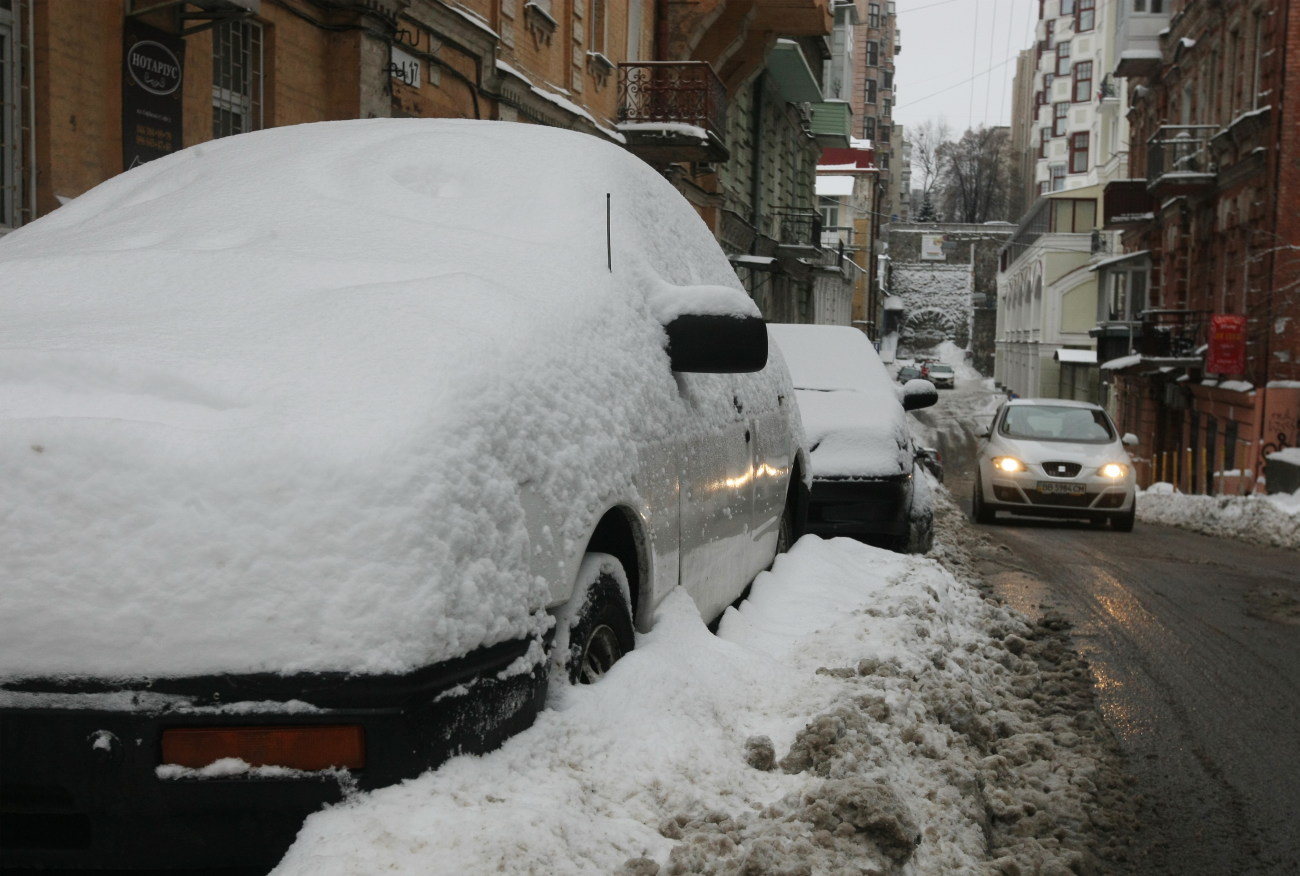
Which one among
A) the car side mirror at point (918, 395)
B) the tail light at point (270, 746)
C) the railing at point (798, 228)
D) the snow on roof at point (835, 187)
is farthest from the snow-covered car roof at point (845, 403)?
the snow on roof at point (835, 187)

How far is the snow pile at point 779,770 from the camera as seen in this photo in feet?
7.24

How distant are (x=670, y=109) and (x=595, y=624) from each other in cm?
1910

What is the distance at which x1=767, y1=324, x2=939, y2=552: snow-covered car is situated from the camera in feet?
26.1

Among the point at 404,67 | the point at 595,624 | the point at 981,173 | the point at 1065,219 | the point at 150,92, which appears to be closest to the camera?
the point at 595,624

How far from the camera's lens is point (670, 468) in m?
3.50

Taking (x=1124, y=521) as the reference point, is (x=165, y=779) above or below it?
above

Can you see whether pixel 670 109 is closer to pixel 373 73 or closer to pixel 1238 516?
pixel 373 73

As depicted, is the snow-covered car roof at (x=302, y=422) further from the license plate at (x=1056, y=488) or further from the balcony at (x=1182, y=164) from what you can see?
the balcony at (x=1182, y=164)

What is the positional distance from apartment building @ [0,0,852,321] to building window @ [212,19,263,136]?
0.02m

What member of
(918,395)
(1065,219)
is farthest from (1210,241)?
(1065,219)

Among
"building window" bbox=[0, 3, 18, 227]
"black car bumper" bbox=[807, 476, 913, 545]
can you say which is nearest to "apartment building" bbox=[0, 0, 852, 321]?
"building window" bbox=[0, 3, 18, 227]

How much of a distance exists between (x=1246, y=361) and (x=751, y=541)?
83.5 ft

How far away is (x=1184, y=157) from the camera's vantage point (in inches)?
1232

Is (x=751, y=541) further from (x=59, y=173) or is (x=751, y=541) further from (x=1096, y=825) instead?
(x=59, y=173)
